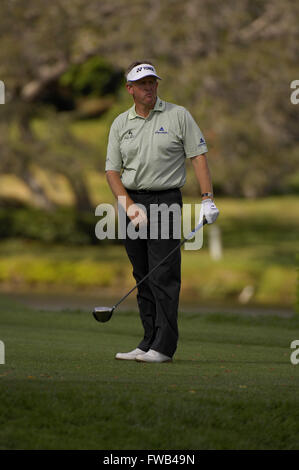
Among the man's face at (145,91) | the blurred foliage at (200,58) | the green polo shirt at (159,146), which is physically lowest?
the green polo shirt at (159,146)

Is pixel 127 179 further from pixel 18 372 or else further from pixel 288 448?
pixel 288 448

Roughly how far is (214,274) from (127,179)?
58.0 ft

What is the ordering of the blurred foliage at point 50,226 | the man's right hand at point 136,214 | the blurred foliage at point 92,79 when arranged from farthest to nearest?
the blurred foliage at point 92,79 → the blurred foliage at point 50,226 → the man's right hand at point 136,214

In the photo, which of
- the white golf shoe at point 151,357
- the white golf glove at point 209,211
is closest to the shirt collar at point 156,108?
the white golf glove at point 209,211

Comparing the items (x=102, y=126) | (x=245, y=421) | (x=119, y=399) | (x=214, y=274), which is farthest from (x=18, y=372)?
(x=102, y=126)

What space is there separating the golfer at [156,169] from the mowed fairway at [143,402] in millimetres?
551

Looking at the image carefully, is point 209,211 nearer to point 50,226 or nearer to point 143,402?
point 143,402

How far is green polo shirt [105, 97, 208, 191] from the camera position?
25.0 feet

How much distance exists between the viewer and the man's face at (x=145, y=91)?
24.9 feet

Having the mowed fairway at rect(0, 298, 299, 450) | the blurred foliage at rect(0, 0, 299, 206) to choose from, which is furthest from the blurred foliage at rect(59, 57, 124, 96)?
the mowed fairway at rect(0, 298, 299, 450)

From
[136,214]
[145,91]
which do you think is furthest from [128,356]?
[145,91]

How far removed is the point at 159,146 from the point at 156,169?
0.19m

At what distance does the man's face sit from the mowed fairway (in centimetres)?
215

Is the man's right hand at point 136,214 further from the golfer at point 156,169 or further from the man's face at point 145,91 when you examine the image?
the man's face at point 145,91
